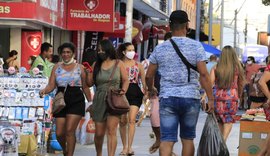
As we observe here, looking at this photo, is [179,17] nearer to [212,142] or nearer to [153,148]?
[212,142]

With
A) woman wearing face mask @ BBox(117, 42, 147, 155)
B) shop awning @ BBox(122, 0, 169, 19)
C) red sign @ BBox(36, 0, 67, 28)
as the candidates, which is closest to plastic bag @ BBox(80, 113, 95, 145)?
woman wearing face mask @ BBox(117, 42, 147, 155)

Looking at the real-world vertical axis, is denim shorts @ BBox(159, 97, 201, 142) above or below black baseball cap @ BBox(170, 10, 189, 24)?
below

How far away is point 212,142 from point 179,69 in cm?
98

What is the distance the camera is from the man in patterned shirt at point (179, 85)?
9000 millimetres

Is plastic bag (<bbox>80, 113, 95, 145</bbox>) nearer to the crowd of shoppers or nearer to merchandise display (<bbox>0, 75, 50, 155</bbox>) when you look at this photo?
the crowd of shoppers

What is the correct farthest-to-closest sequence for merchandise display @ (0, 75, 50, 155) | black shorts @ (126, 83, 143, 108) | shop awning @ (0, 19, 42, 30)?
shop awning @ (0, 19, 42, 30), black shorts @ (126, 83, 143, 108), merchandise display @ (0, 75, 50, 155)

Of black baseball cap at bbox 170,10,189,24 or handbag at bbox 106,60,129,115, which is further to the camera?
handbag at bbox 106,60,129,115

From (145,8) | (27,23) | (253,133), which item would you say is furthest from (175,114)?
(145,8)

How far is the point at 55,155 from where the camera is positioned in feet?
43.2

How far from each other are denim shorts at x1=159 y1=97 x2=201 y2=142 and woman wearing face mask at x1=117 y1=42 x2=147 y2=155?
4.16 m

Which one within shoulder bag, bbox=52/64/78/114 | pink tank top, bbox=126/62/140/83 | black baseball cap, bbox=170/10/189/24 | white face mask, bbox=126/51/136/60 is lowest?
shoulder bag, bbox=52/64/78/114

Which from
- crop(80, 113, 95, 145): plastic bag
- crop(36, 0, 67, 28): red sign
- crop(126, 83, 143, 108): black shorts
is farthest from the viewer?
crop(36, 0, 67, 28): red sign

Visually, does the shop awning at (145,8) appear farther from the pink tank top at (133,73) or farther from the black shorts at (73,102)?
the black shorts at (73,102)

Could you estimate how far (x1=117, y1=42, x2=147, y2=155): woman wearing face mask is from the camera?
43.6 feet
